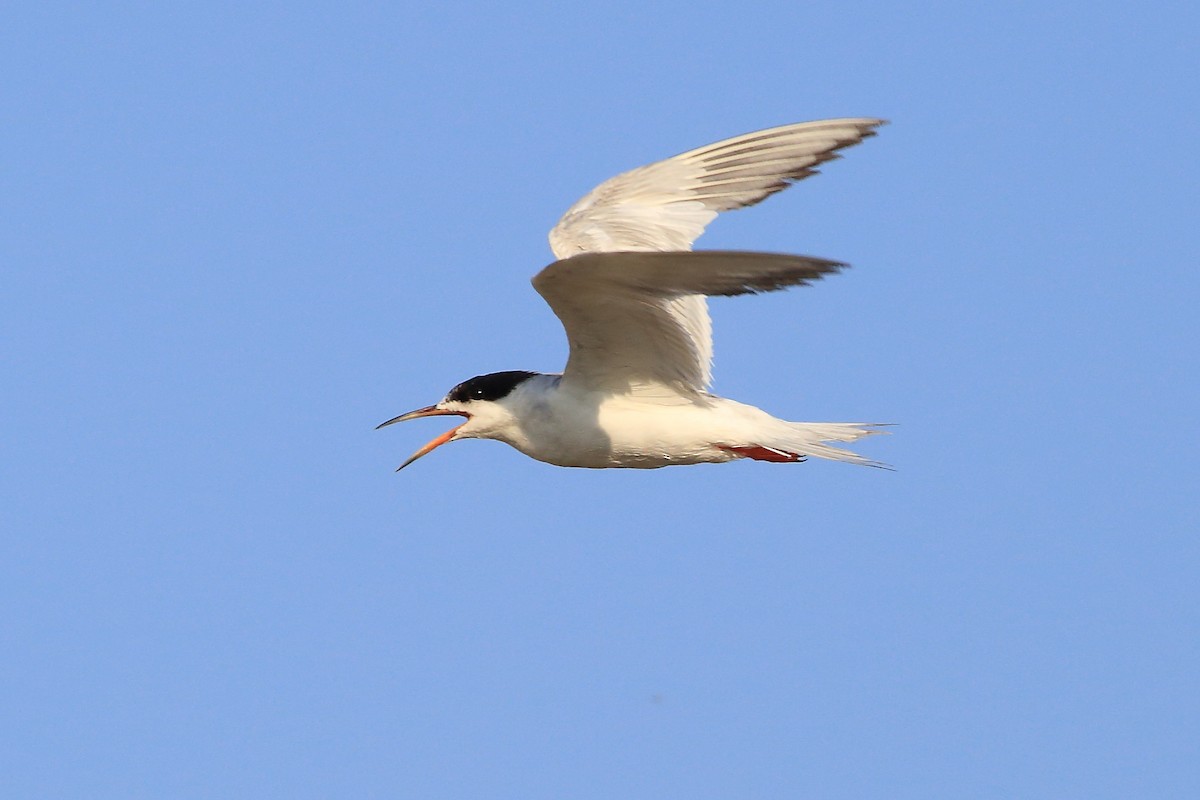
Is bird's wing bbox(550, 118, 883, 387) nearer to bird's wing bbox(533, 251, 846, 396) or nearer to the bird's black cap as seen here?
bird's wing bbox(533, 251, 846, 396)

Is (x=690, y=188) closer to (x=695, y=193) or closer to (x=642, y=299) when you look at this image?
(x=695, y=193)

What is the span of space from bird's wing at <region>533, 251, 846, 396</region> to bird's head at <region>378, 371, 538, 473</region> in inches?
16.3

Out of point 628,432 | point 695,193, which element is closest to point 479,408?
point 628,432

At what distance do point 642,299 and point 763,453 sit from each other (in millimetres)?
1564

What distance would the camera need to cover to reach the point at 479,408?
8.95 metres

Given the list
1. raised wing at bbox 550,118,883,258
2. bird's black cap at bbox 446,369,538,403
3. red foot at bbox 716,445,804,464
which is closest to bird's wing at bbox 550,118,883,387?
raised wing at bbox 550,118,883,258

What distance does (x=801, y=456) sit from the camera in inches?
356

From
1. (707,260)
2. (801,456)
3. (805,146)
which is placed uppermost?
(805,146)

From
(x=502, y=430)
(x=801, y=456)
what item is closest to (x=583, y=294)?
(x=502, y=430)

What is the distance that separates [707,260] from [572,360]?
232cm

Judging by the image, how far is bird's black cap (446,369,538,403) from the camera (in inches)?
350

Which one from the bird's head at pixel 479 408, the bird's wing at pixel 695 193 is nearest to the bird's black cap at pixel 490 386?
the bird's head at pixel 479 408

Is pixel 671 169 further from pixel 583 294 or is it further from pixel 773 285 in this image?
pixel 773 285

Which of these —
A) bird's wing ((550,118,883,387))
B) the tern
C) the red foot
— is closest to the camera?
the tern
